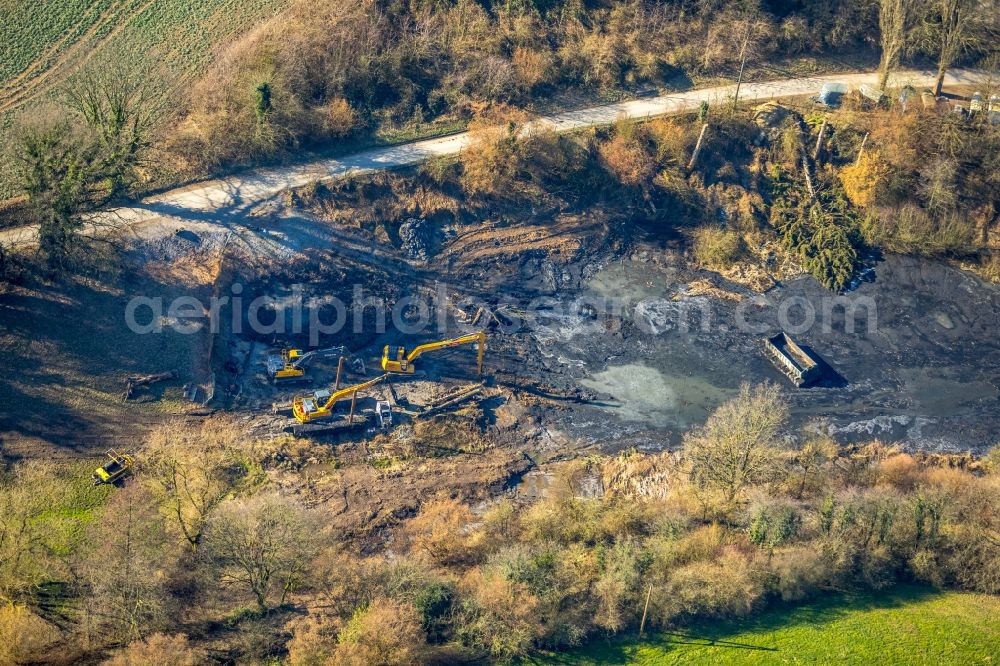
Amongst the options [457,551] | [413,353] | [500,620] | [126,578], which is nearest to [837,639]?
[500,620]

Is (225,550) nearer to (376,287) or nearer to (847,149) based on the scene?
(376,287)

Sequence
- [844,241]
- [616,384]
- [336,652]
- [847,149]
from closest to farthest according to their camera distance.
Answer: [336,652]
[616,384]
[844,241]
[847,149]

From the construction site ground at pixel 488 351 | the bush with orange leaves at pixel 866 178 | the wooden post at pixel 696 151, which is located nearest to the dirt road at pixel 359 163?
the construction site ground at pixel 488 351

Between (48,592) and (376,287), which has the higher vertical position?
(376,287)

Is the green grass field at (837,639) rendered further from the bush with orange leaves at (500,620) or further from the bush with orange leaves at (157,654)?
the bush with orange leaves at (157,654)

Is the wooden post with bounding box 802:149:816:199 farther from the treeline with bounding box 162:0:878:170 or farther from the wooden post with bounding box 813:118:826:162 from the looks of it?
the treeline with bounding box 162:0:878:170

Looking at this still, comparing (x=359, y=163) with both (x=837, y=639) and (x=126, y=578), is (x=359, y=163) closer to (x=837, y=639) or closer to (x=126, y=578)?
(x=126, y=578)

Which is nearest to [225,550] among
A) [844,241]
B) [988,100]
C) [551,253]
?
[551,253]
